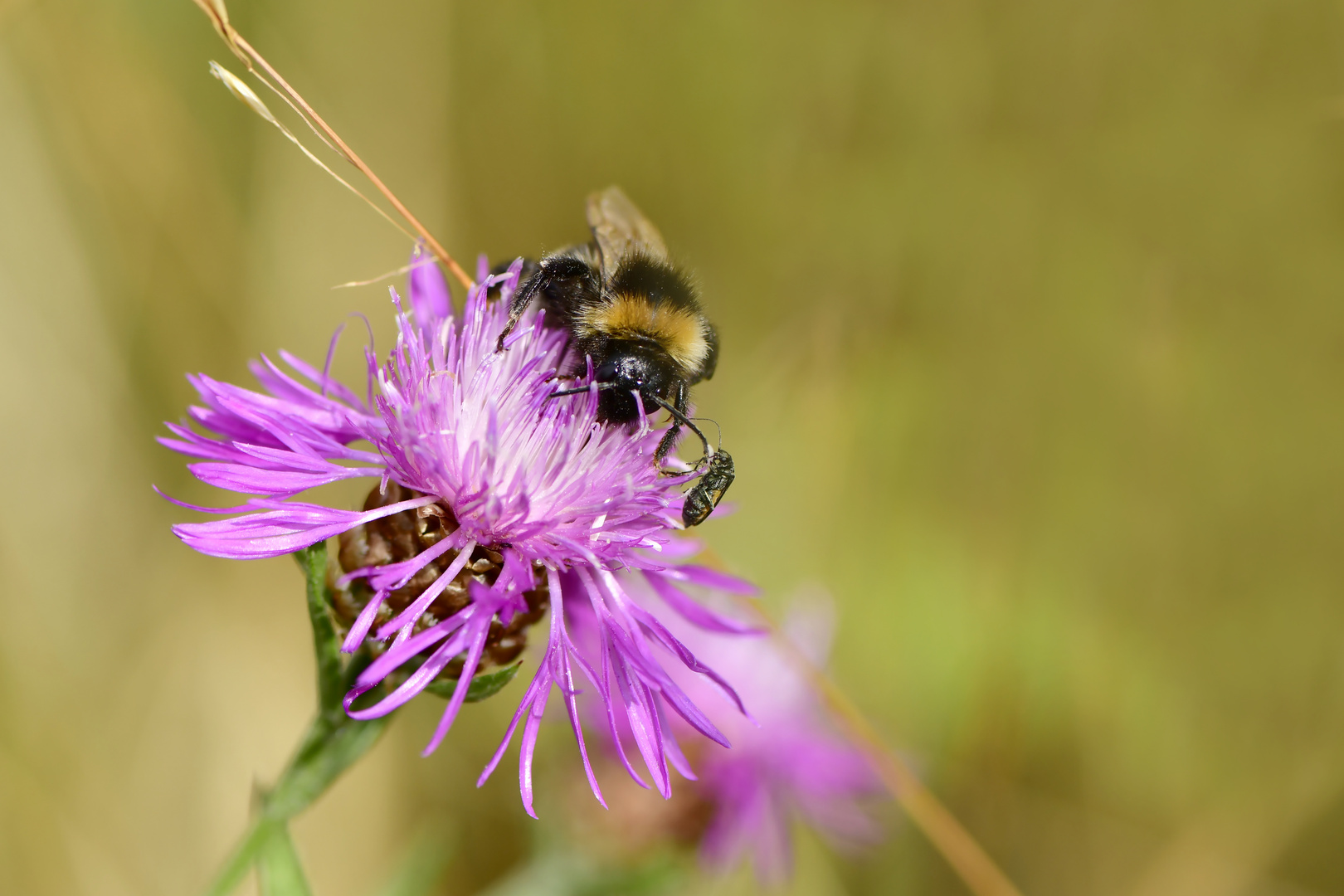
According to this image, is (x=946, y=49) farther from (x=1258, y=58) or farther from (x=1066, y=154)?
(x=1258, y=58)

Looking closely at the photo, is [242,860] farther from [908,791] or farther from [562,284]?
[908,791]

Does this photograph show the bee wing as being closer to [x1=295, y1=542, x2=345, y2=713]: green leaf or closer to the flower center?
the flower center

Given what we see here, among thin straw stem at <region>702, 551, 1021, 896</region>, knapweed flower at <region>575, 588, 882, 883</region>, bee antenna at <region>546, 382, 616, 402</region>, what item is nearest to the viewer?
bee antenna at <region>546, 382, 616, 402</region>

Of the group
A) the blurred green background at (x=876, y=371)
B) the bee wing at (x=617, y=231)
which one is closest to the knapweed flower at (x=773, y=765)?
the blurred green background at (x=876, y=371)

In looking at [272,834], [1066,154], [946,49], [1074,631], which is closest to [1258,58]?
[1066,154]

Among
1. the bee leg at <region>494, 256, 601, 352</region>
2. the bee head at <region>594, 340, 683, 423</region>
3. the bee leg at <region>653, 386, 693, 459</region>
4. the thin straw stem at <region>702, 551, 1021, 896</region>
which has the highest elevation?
the bee leg at <region>494, 256, 601, 352</region>

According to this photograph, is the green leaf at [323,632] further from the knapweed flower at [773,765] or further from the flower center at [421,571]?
the knapweed flower at [773,765]

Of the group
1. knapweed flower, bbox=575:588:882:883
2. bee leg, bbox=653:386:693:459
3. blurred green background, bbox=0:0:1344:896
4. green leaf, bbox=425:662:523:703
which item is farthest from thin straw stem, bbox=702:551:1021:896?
green leaf, bbox=425:662:523:703

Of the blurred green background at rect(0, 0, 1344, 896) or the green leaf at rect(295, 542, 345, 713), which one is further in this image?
the blurred green background at rect(0, 0, 1344, 896)
